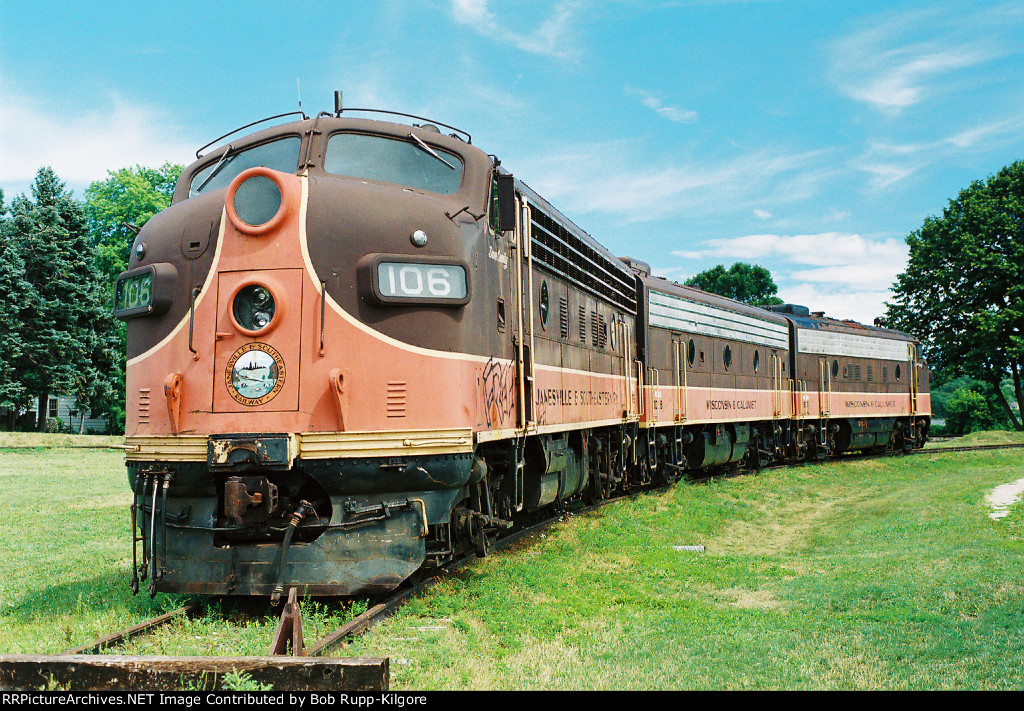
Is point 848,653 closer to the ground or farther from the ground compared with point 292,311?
closer to the ground

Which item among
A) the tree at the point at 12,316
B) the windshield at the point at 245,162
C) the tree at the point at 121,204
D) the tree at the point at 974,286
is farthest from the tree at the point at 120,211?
the tree at the point at 974,286

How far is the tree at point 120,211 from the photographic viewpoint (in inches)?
1603

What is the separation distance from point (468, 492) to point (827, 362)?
1999cm

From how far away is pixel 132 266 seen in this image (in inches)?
290

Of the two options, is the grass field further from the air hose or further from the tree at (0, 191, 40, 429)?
the tree at (0, 191, 40, 429)

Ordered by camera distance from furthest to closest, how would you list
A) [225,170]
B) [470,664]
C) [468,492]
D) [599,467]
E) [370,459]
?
[599,467], [225,170], [468,492], [370,459], [470,664]

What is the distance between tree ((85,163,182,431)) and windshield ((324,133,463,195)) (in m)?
35.8

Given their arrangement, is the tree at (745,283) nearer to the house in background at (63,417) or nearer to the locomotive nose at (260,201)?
the house in background at (63,417)

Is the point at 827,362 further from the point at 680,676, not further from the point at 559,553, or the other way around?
the point at 680,676

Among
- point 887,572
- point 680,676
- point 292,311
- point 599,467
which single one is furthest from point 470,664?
point 599,467

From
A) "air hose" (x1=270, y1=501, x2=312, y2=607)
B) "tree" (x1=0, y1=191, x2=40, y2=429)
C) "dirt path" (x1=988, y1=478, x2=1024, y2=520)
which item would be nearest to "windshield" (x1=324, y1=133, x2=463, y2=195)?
"air hose" (x1=270, y1=501, x2=312, y2=607)

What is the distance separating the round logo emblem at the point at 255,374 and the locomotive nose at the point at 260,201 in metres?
0.95

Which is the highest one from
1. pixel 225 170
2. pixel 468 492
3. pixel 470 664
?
pixel 225 170

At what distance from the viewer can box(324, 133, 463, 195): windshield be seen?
7223 mm
